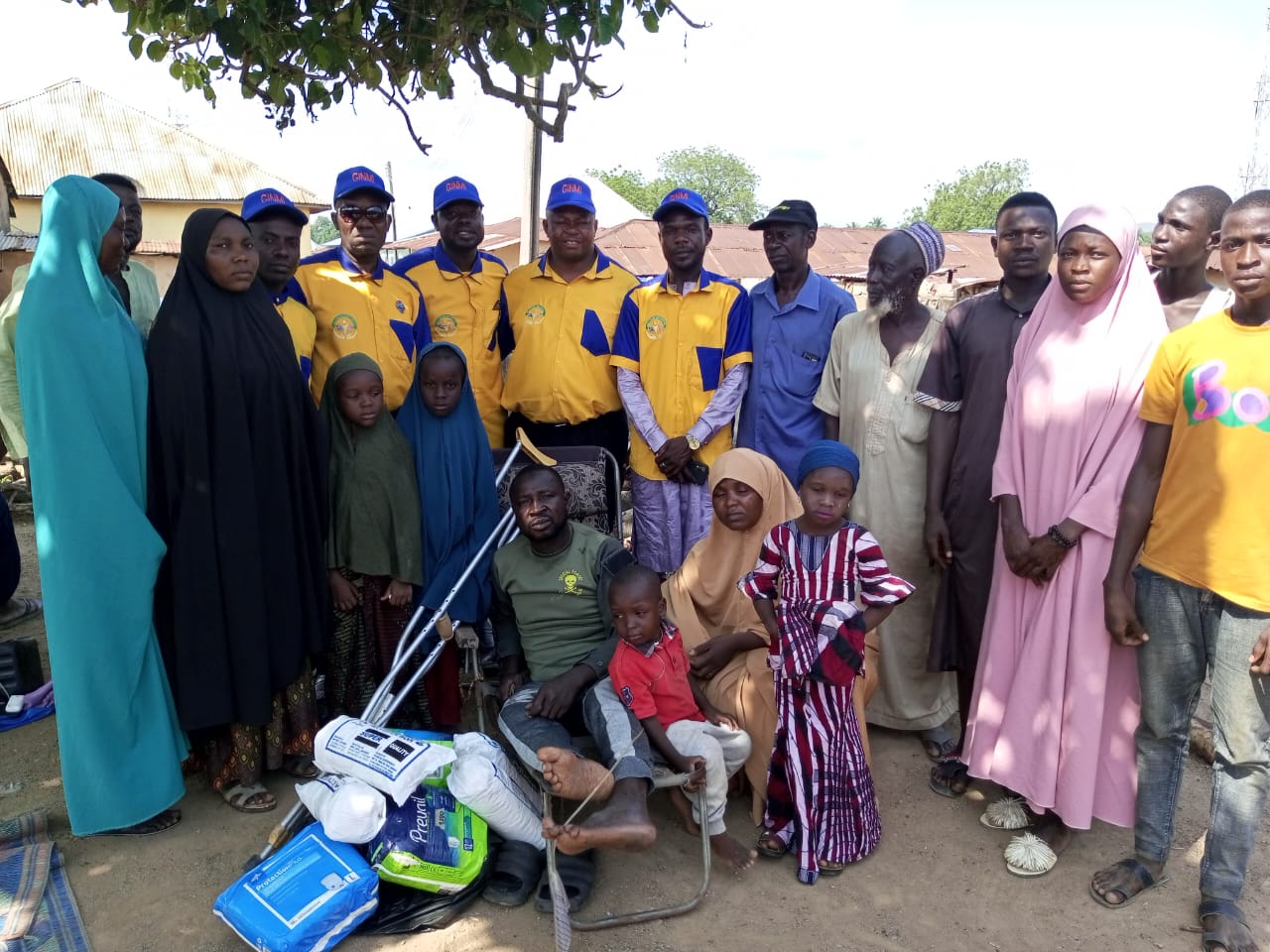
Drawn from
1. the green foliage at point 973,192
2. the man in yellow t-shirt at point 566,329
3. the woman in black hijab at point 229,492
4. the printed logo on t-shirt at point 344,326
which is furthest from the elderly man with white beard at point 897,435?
the green foliage at point 973,192

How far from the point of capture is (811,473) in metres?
3.16

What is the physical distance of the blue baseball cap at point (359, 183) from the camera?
4133mm

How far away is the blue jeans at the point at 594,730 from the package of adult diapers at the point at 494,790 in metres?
0.10

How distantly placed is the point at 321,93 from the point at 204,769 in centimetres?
313

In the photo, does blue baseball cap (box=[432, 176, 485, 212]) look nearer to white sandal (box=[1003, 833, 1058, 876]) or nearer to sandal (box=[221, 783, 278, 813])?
sandal (box=[221, 783, 278, 813])

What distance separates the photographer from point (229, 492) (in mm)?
3244

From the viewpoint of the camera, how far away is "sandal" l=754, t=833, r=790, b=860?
3217mm

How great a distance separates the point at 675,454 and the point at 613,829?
6.53 feet

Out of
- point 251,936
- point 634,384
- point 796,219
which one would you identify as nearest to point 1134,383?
point 796,219

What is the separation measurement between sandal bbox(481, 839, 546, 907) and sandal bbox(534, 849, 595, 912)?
0.13 feet

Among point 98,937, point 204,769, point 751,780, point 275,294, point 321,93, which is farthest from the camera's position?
point 321,93

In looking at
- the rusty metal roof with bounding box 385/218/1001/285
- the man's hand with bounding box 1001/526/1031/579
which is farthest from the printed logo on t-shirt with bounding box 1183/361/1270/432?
the rusty metal roof with bounding box 385/218/1001/285

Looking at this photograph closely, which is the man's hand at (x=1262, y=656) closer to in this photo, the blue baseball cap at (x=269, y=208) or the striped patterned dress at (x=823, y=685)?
the striped patterned dress at (x=823, y=685)

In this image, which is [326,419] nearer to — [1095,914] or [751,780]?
[751,780]
